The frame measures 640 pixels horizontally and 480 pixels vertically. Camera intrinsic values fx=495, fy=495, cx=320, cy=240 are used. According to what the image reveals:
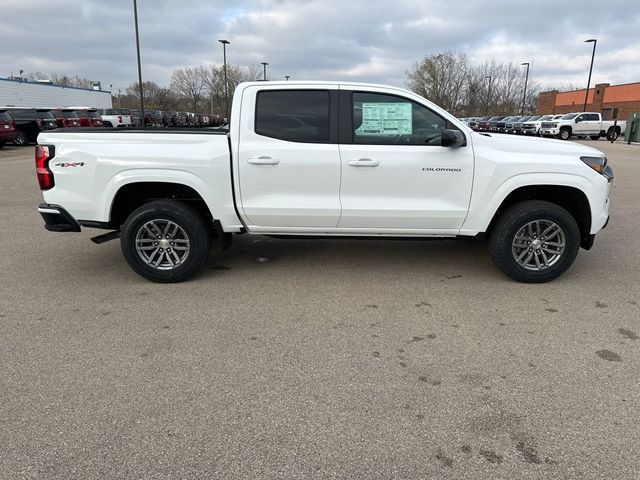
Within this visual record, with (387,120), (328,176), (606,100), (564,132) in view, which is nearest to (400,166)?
(387,120)

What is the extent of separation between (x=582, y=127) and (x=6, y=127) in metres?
33.8

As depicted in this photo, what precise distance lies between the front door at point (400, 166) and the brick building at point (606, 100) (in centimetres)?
5362

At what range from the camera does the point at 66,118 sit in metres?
25.2

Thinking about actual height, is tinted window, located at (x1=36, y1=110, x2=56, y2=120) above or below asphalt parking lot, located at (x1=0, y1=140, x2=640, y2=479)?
above

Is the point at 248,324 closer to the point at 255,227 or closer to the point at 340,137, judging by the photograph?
the point at 255,227

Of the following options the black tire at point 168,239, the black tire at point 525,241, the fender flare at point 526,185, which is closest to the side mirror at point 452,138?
the fender flare at point 526,185

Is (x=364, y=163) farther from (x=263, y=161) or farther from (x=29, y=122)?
(x=29, y=122)

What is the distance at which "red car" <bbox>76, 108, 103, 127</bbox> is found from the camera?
2591cm

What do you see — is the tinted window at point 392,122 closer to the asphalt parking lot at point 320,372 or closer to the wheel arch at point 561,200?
the wheel arch at point 561,200

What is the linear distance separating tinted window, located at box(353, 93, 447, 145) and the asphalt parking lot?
1.43 meters

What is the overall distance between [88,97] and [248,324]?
61846 millimetres

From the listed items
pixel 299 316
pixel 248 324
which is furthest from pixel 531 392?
pixel 248 324

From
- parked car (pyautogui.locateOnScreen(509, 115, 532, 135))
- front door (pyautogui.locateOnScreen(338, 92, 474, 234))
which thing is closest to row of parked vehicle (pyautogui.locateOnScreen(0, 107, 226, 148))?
front door (pyautogui.locateOnScreen(338, 92, 474, 234))

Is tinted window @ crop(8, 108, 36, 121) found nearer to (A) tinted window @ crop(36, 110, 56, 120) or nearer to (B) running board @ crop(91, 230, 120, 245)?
(A) tinted window @ crop(36, 110, 56, 120)
